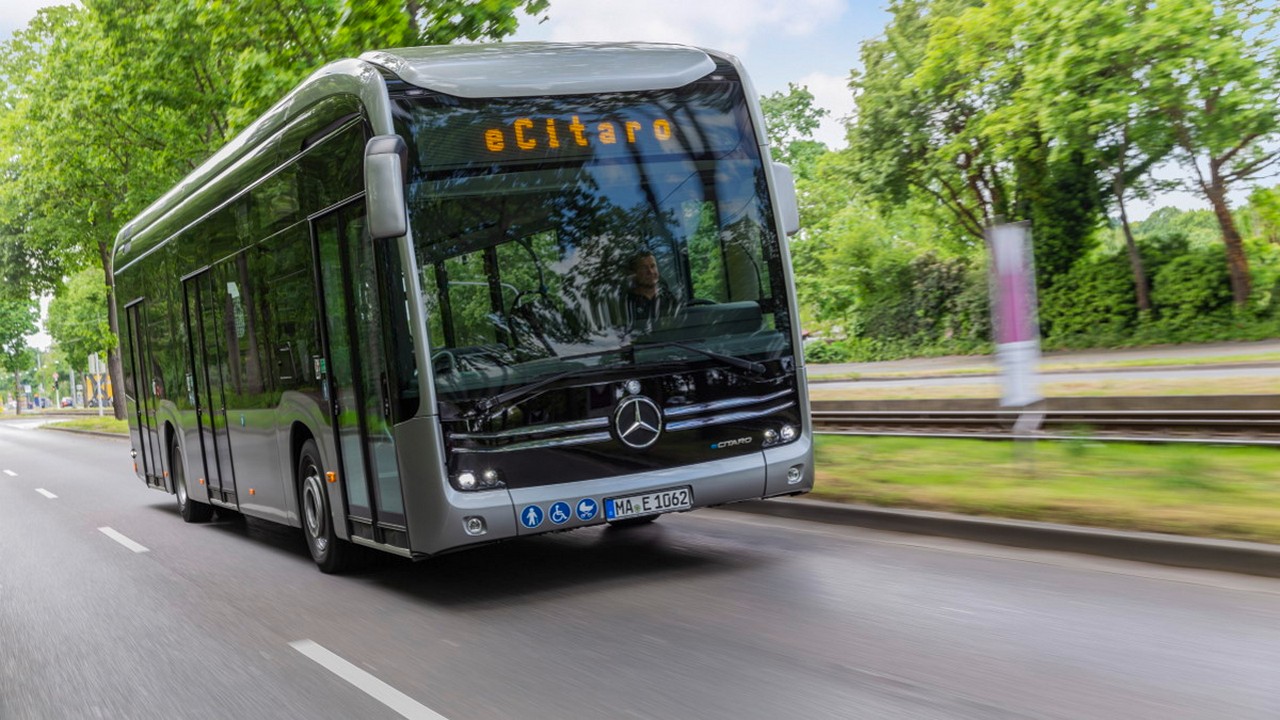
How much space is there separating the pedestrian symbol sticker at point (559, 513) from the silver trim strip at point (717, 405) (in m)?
0.82

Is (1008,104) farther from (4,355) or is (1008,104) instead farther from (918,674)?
(4,355)

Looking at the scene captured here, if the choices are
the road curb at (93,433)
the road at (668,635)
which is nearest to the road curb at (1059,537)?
the road at (668,635)

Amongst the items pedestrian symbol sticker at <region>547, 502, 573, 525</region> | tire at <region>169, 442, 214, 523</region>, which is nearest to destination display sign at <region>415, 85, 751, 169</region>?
pedestrian symbol sticker at <region>547, 502, 573, 525</region>

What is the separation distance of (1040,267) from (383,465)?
97.7ft

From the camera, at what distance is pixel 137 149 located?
31.6 meters

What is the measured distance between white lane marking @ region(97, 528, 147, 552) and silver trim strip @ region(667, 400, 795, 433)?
6276mm

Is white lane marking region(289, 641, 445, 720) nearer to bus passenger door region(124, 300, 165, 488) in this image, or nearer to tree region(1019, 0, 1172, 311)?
bus passenger door region(124, 300, 165, 488)

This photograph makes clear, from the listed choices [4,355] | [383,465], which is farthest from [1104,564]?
[4,355]

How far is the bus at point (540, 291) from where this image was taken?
23.3ft

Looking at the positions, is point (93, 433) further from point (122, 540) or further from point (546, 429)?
point (546, 429)

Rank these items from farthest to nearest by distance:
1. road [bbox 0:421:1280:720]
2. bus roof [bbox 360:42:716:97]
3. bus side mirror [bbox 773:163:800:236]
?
1. bus side mirror [bbox 773:163:800:236]
2. bus roof [bbox 360:42:716:97]
3. road [bbox 0:421:1280:720]

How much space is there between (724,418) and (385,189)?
7.99 feet

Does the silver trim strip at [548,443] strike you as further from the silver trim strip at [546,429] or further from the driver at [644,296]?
the driver at [644,296]

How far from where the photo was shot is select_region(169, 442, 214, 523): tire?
1362 centimetres
